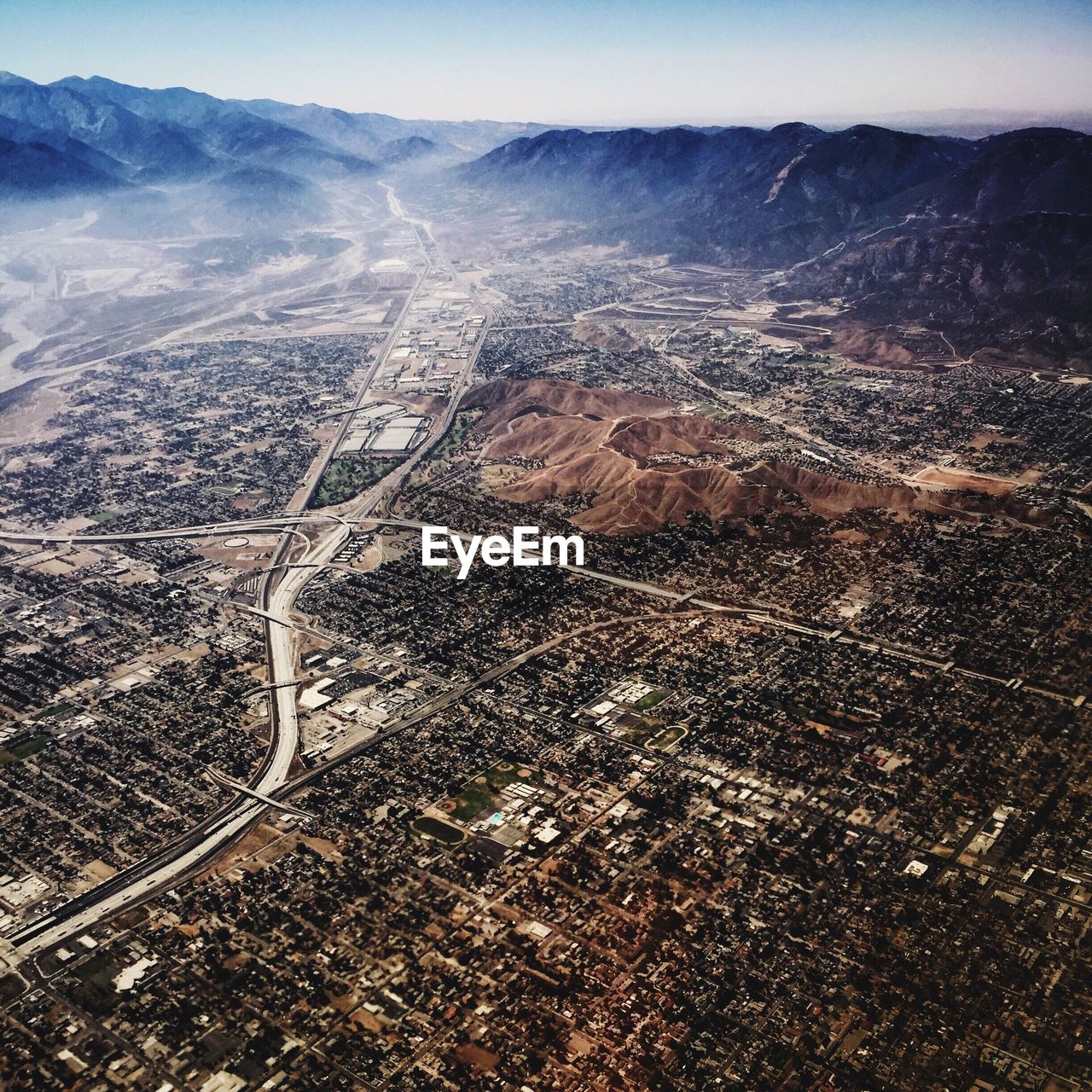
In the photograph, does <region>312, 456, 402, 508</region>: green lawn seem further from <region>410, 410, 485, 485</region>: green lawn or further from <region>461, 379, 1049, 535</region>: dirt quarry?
<region>461, 379, 1049, 535</region>: dirt quarry

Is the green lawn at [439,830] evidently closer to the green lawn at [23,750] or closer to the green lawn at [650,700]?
the green lawn at [650,700]

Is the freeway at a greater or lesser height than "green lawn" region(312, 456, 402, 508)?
lesser

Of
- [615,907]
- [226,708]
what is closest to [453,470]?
[226,708]

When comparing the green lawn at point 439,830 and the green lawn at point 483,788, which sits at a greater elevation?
the green lawn at point 483,788

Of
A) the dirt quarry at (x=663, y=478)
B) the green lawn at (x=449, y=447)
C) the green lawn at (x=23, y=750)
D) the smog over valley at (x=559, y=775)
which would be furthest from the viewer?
the green lawn at (x=449, y=447)

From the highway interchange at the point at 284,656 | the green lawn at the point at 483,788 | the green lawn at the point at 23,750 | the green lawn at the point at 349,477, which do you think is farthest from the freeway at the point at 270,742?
the green lawn at the point at 23,750

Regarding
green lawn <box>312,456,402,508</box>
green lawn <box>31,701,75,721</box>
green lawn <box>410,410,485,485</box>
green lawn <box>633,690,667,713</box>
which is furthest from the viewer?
green lawn <box>410,410,485,485</box>

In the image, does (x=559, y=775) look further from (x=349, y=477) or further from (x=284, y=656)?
(x=349, y=477)

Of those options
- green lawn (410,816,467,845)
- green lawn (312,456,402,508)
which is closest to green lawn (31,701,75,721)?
green lawn (410,816,467,845)

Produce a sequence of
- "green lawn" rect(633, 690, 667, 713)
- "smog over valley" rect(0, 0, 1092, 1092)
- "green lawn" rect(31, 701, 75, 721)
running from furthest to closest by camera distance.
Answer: "green lawn" rect(31, 701, 75, 721)
"green lawn" rect(633, 690, 667, 713)
"smog over valley" rect(0, 0, 1092, 1092)
